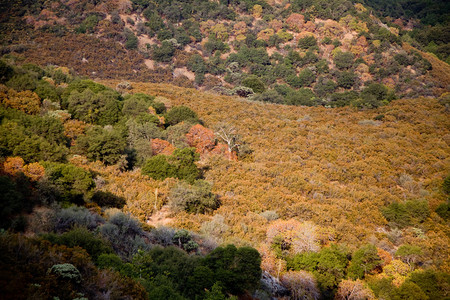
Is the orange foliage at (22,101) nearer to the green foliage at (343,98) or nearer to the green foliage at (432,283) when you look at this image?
the green foliage at (432,283)

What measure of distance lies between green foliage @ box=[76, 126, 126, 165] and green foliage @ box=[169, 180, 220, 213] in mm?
4942

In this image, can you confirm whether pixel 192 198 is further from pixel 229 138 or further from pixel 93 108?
pixel 93 108

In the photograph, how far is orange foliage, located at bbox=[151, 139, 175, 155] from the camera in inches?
867

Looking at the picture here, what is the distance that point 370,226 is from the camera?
18562mm

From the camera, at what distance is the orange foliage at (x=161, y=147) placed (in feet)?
72.2

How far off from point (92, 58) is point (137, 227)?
62.8 m

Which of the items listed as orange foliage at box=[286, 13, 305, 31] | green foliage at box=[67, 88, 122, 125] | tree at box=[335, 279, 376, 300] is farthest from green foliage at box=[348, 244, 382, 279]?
orange foliage at box=[286, 13, 305, 31]

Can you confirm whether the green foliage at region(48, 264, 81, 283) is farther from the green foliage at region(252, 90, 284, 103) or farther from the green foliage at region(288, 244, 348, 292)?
the green foliage at region(252, 90, 284, 103)

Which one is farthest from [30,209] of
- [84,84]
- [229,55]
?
[229,55]

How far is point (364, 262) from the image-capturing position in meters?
13.9

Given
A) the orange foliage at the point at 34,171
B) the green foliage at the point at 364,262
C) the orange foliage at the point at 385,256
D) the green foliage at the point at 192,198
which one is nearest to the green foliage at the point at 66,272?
the orange foliage at the point at 34,171

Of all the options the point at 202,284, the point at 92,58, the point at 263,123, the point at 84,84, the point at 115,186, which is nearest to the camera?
the point at 202,284

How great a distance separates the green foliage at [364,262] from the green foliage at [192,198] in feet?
25.2

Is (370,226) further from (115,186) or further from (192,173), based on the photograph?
(115,186)
